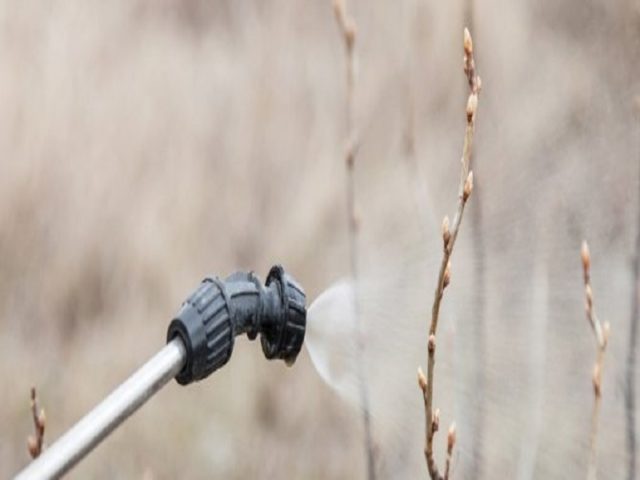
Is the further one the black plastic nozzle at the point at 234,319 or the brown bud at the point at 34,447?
the brown bud at the point at 34,447

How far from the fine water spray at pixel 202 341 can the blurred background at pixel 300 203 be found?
1.81ft

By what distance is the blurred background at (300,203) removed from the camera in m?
1.38

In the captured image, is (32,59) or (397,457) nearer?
(397,457)

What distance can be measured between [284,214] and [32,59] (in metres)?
0.38

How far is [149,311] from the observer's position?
1.57m

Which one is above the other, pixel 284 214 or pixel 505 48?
pixel 505 48

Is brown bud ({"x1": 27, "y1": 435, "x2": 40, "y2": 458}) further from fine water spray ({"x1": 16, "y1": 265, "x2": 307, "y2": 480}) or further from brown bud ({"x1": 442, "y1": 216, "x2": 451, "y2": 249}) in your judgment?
brown bud ({"x1": 442, "y1": 216, "x2": 451, "y2": 249})

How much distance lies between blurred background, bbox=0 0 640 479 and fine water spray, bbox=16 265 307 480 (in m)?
0.55

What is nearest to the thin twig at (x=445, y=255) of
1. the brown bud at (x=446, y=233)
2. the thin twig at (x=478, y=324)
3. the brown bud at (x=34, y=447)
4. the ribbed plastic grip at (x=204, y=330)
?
the brown bud at (x=446, y=233)

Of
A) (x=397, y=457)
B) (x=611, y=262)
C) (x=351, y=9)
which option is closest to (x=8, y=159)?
(x=351, y=9)

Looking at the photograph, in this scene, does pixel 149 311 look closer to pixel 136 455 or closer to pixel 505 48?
pixel 136 455

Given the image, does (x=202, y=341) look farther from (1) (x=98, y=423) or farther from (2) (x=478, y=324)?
(2) (x=478, y=324)

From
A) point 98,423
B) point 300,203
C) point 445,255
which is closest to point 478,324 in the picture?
point 300,203

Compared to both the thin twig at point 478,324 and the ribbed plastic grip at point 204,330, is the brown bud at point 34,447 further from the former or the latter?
the thin twig at point 478,324
